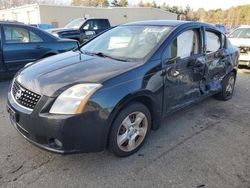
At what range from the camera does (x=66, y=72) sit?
3.04 meters

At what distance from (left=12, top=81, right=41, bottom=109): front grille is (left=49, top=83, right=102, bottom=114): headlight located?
25cm

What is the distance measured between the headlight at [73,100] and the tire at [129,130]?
0.46 meters

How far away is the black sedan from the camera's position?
2.65 meters

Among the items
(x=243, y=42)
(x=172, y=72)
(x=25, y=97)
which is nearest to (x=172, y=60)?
(x=172, y=72)

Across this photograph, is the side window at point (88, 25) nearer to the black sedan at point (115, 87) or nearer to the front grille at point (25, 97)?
the black sedan at point (115, 87)

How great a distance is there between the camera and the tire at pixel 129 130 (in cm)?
293

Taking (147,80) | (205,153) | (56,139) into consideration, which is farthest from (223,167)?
(56,139)

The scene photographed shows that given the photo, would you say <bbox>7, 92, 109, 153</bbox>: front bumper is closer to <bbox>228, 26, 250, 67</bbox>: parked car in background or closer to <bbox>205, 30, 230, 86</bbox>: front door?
<bbox>205, 30, 230, 86</bbox>: front door

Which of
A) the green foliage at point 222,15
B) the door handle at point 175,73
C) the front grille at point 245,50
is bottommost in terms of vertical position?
the front grille at point 245,50

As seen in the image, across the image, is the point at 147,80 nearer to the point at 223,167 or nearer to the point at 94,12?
the point at 223,167

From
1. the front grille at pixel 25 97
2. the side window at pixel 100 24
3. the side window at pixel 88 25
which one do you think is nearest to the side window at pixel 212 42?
the front grille at pixel 25 97

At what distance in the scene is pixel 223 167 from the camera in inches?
119

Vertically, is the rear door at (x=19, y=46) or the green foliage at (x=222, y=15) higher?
the green foliage at (x=222, y=15)

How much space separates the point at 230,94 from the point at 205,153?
8.76 ft
